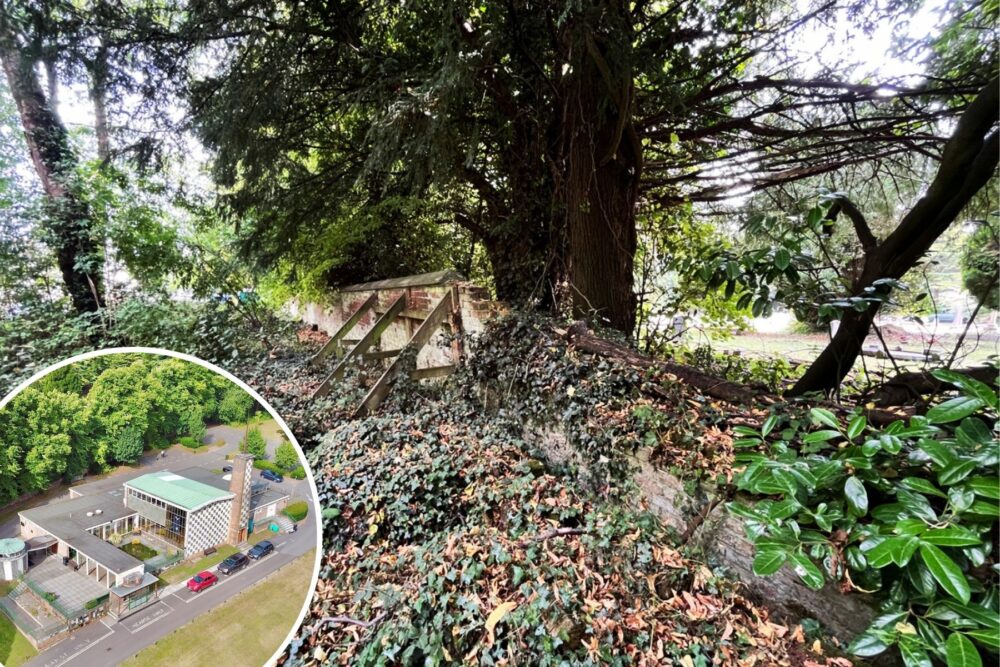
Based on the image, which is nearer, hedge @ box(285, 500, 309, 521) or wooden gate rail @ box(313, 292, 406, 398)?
hedge @ box(285, 500, 309, 521)

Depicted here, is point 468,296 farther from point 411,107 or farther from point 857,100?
point 857,100

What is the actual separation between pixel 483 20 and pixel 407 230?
3153mm

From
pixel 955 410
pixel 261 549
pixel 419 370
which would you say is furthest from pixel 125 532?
pixel 419 370

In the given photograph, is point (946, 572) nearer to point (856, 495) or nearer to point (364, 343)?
point (856, 495)

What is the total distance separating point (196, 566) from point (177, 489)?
202mm

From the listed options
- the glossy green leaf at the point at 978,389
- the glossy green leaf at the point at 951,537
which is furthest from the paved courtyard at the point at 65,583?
the glossy green leaf at the point at 978,389

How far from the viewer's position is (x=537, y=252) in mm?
4484

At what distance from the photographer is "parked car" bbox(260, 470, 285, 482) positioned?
1.24 meters

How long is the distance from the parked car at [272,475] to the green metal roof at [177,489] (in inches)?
3.9

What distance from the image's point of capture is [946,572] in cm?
109

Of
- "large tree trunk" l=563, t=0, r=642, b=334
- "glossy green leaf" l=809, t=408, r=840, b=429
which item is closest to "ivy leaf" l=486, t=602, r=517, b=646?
"glossy green leaf" l=809, t=408, r=840, b=429

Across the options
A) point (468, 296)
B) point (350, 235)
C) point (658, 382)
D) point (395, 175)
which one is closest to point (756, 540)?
point (658, 382)

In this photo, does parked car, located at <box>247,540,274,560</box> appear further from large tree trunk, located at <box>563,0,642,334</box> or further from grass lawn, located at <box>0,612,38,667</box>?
large tree trunk, located at <box>563,0,642,334</box>

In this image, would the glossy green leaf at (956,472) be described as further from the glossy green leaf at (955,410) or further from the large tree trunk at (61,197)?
the large tree trunk at (61,197)
